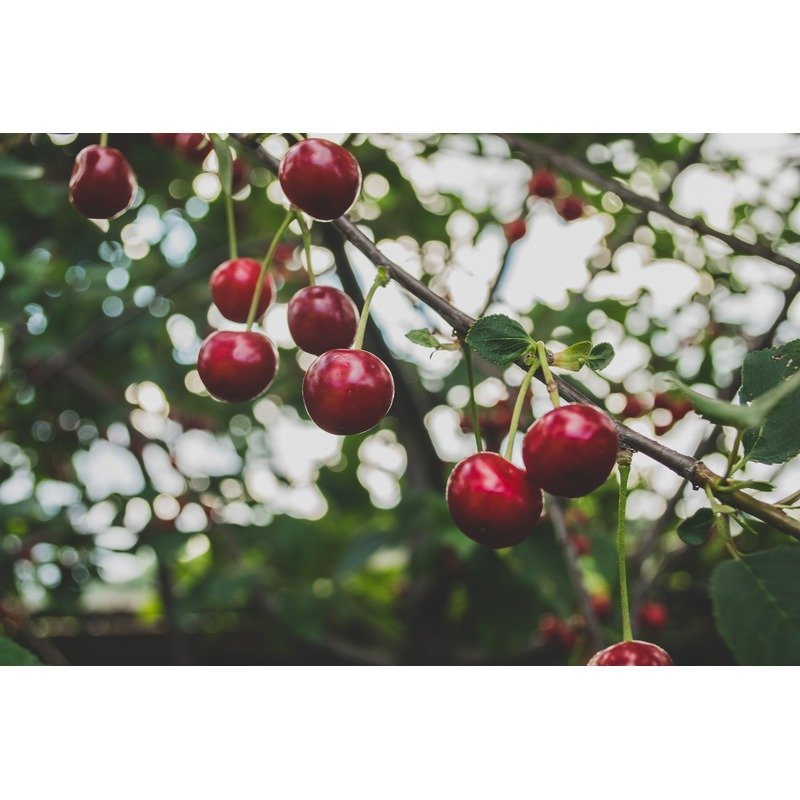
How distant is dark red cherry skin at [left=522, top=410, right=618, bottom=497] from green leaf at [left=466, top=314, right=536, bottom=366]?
67mm

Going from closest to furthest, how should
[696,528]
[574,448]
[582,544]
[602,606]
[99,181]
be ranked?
[574,448], [696,528], [99,181], [582,544], [602,606]

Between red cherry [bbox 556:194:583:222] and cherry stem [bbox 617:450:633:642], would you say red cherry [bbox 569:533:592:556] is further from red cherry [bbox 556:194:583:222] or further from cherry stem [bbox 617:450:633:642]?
cherry stem [bbox 617:450:633:642]

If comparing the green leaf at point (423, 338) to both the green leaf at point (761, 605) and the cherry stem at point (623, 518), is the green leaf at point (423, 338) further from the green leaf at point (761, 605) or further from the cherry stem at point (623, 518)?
the green leaf at point (761, 605)

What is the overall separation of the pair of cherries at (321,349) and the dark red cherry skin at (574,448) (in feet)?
0.62

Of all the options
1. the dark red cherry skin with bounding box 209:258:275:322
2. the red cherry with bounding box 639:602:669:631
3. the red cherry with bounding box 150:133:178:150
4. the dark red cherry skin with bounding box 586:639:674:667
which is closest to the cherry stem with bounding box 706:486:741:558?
the dark red cherry skin with bounding box 586:639:674:667

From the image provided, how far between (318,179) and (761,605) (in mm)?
631

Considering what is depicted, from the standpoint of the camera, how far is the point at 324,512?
11.1ft

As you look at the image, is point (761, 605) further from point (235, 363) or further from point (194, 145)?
point (194, 145)

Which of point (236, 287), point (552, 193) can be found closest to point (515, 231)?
point (552, 193)

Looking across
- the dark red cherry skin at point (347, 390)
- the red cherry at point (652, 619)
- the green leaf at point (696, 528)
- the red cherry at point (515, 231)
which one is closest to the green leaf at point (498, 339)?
the dark red cherry skin at point (347, 390)

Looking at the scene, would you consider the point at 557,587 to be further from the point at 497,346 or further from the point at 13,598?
the point at 13,598

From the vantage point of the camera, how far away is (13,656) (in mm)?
744

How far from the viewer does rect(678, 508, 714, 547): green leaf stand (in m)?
0.70
